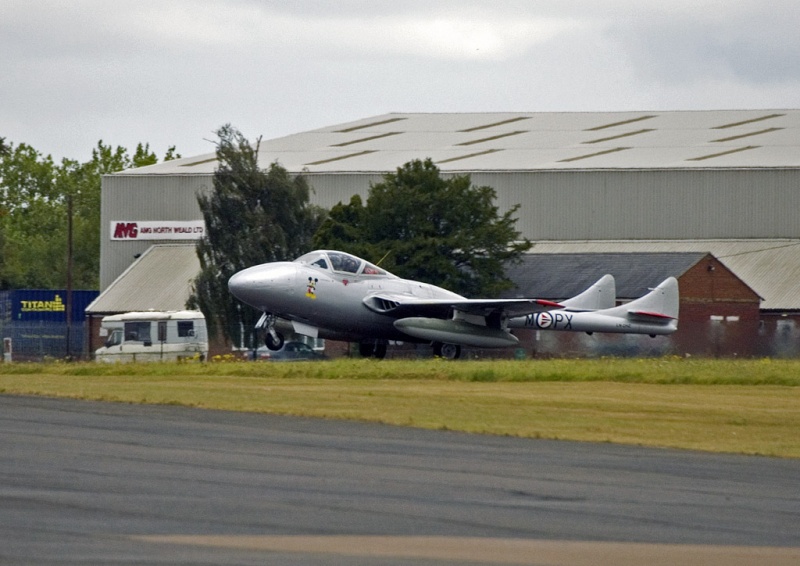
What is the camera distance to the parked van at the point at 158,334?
46.7m

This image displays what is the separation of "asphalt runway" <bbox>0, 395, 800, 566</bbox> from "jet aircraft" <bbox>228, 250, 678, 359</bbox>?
1841cm

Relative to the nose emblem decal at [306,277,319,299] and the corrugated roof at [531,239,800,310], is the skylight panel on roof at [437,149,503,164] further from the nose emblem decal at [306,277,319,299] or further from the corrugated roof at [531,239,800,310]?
the nose emblem decal at [306,277,319,299]

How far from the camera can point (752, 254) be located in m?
63.3

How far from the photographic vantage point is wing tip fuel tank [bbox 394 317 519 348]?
37.5 metres

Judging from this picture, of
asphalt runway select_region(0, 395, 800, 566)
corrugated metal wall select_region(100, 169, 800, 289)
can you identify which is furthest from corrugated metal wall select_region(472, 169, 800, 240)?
asphalt runway select_region(0, 395, 800, 566)

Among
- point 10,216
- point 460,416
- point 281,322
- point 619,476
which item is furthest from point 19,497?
point 10,216

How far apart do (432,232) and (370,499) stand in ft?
153

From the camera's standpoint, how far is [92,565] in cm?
951

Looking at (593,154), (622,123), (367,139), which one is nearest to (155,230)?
(367,139)

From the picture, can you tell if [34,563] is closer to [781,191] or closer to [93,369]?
[93,369]

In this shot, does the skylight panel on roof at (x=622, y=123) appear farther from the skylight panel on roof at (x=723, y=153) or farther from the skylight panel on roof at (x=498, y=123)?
the skylight panel on roof at (x=723, y=153)

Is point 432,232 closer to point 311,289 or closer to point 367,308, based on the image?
point 367,308

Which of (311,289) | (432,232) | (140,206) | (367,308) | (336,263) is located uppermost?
(140,206)

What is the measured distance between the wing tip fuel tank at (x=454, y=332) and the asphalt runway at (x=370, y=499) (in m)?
19.0
